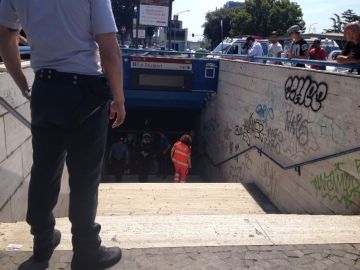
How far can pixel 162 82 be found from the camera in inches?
546

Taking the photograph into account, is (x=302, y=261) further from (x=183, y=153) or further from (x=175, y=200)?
(x=183, y=153)

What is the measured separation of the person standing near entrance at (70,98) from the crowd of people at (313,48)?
4.05 meters

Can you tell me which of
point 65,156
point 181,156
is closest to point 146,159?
point 181,156

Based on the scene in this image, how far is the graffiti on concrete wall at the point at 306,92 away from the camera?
19.8ft

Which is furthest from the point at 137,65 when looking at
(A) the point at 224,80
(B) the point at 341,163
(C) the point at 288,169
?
(B) the point at 341,163

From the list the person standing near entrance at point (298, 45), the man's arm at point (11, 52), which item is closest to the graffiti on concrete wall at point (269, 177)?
the person standing near entrance at point (298, 45)

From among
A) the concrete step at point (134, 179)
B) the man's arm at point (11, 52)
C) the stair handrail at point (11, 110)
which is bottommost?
the concrete step at point (134, 179)

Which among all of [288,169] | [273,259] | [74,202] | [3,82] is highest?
[3,82]

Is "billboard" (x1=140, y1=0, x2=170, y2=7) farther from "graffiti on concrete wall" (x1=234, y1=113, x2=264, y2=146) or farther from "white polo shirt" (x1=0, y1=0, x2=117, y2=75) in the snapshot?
"white polo shirt" (x1=0, y1=0, x2=117, y2=75)

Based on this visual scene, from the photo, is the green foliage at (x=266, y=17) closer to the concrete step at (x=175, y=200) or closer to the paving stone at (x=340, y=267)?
the concrete step at (x=175, y=200)

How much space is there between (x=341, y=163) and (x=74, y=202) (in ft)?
13.2

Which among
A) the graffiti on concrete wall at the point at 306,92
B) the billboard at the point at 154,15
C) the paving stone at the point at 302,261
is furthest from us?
the billboard at the point at 154,15

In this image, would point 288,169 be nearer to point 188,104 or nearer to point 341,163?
point 341,163

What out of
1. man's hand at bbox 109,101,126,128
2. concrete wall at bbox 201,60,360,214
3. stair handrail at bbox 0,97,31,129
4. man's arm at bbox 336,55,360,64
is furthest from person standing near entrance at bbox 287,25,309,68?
man's hand at bbox 109,101,126,128
